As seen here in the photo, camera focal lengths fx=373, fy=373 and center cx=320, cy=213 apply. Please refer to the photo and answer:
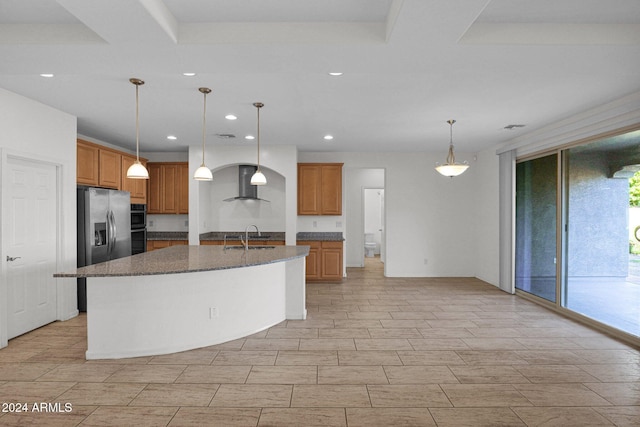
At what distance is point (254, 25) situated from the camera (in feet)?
8.50

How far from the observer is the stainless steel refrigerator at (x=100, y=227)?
4.94 m

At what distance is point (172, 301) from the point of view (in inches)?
144

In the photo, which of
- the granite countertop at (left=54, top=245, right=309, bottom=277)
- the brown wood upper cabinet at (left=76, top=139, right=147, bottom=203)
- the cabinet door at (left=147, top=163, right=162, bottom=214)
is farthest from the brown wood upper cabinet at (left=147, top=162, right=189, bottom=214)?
the granite countertop at (left=54, top=245, right=309, bottom=277)

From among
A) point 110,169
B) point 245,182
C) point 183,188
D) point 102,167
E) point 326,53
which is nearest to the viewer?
point 326,53

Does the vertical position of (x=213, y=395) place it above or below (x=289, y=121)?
below

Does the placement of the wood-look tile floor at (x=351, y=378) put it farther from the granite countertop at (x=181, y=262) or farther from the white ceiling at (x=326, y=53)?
the white ceiling at (x=326, y=53)

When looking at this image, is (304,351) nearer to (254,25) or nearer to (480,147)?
(254,25)

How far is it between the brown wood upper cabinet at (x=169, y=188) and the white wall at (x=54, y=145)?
8.14 feet

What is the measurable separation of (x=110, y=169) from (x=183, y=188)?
161 cm

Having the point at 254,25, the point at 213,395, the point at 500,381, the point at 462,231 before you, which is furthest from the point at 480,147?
the point at 213,395

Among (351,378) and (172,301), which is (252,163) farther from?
(351,378)

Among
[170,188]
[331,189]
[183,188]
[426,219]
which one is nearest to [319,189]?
[331,189]

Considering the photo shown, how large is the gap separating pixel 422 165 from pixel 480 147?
46.4 inches

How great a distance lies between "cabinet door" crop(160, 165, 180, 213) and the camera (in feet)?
24.0
